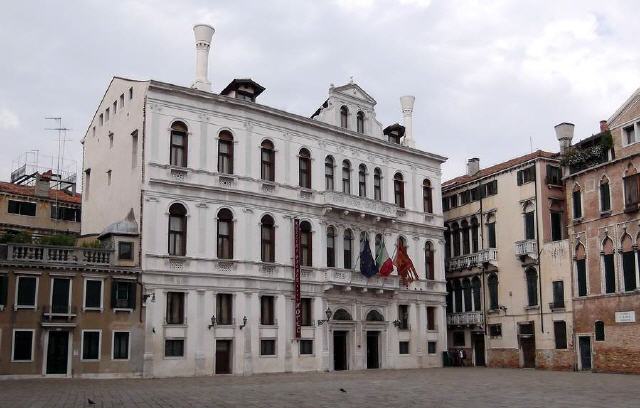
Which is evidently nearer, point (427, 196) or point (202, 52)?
point (202, 52)

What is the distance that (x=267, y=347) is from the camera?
39781mm

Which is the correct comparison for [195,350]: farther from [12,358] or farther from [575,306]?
[575,306]

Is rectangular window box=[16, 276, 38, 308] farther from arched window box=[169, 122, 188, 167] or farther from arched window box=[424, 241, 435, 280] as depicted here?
arched window box=[424, 241, 435, 280]

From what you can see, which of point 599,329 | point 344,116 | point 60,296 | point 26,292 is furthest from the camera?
point 344,116

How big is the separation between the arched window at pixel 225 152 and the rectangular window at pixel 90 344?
10.9 metres

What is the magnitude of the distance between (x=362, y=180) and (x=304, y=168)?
4.92m

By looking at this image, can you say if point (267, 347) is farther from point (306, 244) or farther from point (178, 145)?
point (178, 145)

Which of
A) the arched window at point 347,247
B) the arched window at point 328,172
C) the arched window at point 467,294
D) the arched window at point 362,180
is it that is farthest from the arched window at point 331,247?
the arched window at point 467,294

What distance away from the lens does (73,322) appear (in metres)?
34.2

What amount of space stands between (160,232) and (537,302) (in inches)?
920

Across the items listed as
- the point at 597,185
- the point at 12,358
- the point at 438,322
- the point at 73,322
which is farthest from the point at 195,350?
the point at 597,185

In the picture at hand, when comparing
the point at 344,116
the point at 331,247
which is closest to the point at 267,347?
the point at 331,247

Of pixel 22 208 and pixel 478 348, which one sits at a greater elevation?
pixel 22 208

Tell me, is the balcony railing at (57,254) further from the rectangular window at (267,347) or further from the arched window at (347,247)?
the arched window at (347,247)
